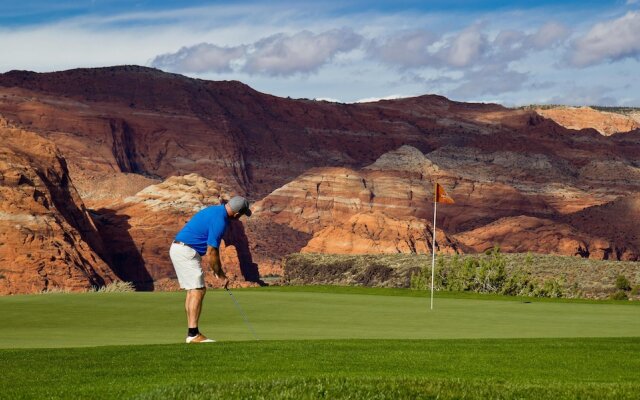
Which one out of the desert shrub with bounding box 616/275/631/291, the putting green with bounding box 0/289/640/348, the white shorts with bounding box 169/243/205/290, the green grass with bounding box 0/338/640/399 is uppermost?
the white shorts with bounding box 169/243/205/290

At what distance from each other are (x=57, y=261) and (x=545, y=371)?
5034cm

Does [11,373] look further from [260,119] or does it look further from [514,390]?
[260,119]

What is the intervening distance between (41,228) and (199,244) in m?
49.2

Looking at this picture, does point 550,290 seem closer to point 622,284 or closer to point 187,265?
point 622,284

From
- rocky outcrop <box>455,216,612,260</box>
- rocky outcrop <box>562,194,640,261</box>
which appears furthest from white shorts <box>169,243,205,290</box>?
rocky outcrop <box>562,194,640,261</box>

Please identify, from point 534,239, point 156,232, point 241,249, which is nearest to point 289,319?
point 156,232

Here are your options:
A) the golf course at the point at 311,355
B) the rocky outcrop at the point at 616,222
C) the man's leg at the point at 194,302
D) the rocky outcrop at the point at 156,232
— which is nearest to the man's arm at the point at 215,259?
the man's leg at the point at 194,302

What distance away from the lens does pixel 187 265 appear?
590 inches

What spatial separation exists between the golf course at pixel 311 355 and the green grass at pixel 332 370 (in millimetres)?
20

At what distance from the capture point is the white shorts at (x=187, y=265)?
590 inches

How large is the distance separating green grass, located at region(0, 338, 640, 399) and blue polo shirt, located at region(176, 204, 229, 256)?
4.61 ft

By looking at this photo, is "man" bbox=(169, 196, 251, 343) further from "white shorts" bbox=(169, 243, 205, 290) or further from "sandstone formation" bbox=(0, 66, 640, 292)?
"sandstone formation" bbox=(0, 66, 640, 292)

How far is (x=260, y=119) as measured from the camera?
529ft

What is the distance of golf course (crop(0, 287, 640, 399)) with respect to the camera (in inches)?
435
